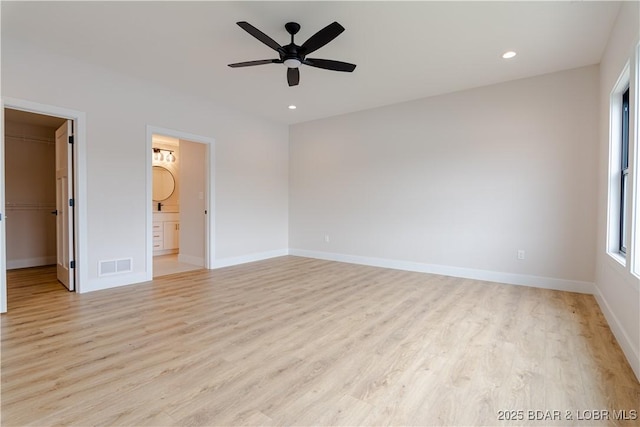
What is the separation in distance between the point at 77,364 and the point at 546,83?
551 centimetres

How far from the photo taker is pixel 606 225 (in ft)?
10.1

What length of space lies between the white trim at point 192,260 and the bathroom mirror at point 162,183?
1849 millimetres

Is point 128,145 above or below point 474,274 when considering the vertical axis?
above

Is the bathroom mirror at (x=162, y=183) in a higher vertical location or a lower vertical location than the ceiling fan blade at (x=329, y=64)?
lower

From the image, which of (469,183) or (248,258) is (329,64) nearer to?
(469,183)

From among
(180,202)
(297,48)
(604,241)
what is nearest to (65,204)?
(180,202)

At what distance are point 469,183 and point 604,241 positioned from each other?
5.60 feet

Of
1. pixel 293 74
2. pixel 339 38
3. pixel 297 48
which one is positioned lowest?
pixel 293 74

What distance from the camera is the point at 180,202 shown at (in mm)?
5895

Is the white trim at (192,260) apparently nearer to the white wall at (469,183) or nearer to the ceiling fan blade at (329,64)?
the white wall at (469,183)

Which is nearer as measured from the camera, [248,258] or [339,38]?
[339,38]

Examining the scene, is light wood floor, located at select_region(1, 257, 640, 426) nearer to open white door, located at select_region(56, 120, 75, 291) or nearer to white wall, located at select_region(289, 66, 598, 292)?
open white door, located at select_region(56, 120, 75, 291)

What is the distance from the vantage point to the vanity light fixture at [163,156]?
22.4 ft

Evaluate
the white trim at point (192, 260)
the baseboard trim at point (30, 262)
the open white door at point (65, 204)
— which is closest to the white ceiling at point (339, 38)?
the open white door at point (65, 204)
